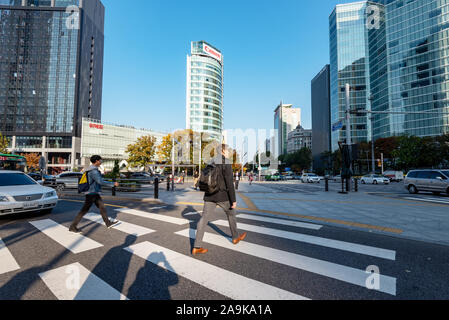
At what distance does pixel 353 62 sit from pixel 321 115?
29672 mm

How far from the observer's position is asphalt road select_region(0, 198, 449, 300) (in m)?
2.44

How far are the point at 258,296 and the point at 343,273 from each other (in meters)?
1.37

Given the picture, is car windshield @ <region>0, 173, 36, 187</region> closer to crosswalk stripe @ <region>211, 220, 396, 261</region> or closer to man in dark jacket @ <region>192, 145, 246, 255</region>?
man in dark jacket @ <region>192, 145, 246, 255</region>

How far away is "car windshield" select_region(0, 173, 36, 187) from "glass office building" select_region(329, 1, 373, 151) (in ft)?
295

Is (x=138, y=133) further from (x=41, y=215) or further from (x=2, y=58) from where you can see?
(x=41, y=215)

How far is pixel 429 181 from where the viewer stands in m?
13.8

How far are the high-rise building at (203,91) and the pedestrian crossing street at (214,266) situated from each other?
79.7 meters

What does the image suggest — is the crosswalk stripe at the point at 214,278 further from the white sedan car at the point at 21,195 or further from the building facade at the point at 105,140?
the building facade at the point at 105,140

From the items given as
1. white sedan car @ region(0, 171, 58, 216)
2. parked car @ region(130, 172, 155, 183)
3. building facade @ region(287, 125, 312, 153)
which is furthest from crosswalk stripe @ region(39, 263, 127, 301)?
building facade @ region(287, 125, 312, 153)

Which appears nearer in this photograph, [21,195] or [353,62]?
[21,195]

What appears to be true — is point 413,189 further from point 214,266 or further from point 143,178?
point 143,178

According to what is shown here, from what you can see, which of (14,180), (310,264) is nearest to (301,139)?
(14,180)

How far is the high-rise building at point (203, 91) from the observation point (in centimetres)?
8438

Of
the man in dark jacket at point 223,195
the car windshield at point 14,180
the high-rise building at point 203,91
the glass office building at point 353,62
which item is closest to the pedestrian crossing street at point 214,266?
the man in dark jacket at point 223,195
